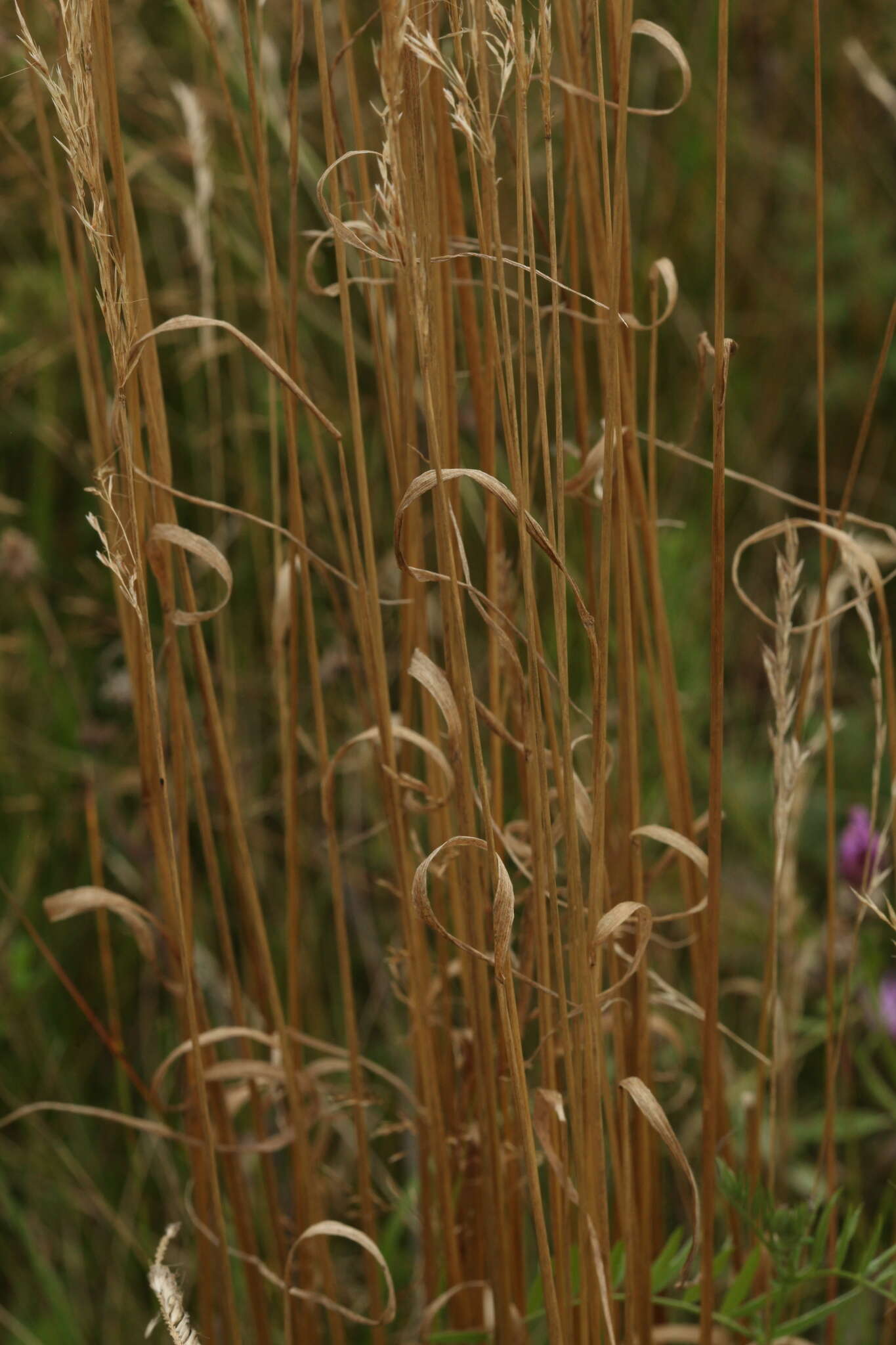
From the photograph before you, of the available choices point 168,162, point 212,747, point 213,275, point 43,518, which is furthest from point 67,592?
point 212,747

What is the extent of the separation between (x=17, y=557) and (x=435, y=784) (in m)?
0.57

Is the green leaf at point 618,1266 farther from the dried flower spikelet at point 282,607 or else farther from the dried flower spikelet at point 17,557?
the dried flower spikelet at point 17,557

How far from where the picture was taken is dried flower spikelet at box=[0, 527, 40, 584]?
1070 mm

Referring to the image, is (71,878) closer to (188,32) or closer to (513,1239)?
(513,1239)

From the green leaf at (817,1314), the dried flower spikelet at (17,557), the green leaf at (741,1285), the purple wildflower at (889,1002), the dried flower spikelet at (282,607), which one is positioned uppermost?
the dried flower spikelet at (282,607)

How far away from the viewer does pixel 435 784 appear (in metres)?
0.65

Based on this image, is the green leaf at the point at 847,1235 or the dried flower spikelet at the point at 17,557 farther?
the dried flower spikelet at the point at 17,557

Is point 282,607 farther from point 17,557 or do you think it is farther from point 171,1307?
point 17,557

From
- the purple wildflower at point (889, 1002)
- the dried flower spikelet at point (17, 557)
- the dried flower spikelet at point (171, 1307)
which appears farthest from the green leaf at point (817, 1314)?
the dried flower spikelet at point (17, 557)

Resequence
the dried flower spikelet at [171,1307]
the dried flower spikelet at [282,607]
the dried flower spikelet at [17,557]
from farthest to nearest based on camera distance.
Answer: the dried flower spikelet at [17,557] → the dried flower spikelet at [282,607] → the dried flower spikelet at [171,1307]

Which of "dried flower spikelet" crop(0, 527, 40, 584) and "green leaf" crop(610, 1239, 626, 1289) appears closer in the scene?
"green leaf" crop(610, 1239, 626, 1289)

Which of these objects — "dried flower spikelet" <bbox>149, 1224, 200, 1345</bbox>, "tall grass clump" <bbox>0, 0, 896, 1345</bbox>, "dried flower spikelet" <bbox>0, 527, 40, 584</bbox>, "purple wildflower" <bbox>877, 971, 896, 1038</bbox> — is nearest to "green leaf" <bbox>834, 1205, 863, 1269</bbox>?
"tall grass clump" <bbox>0, 0, 896, 1345</bbox>

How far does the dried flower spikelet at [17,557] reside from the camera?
1.07m

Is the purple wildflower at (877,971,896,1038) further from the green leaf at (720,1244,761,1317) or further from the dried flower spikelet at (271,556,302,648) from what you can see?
the dried flower spikelet at (271,556,302,648)
